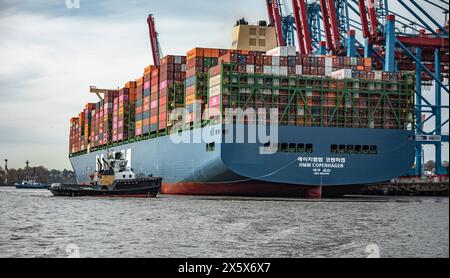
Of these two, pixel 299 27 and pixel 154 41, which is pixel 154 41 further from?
pixel 299 27

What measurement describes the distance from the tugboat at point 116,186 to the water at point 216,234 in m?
21.3

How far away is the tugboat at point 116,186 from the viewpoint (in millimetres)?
64062

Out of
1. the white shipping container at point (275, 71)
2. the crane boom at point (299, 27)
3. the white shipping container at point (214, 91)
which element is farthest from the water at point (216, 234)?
the crane boom at point (299, 27)

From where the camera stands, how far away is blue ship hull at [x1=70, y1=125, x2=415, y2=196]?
63.5m

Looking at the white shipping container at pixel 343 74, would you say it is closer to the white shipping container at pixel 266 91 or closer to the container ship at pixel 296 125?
the container ship at pixel 296 125

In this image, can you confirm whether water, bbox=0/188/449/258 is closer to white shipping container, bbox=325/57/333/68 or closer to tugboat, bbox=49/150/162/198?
tugboat, bbox=49/150/162/198

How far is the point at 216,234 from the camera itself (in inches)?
1118

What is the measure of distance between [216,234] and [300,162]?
36791 millimetres

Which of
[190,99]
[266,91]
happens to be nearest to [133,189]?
[190,99]

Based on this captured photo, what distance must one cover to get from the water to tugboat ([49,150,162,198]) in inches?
840

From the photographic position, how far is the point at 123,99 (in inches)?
3875

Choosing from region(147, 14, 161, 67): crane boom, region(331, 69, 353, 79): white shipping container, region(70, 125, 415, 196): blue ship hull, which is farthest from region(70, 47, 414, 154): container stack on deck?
region(147, 14, 161, 67): crane boom
